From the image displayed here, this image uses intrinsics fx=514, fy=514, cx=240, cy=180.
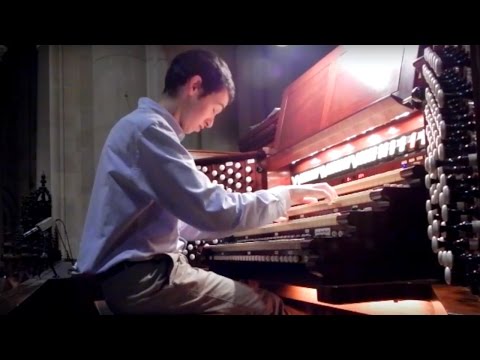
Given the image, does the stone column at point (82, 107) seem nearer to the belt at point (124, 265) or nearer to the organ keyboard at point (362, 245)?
the belt at point (124, 265)

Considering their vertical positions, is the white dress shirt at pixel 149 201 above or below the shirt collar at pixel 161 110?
below

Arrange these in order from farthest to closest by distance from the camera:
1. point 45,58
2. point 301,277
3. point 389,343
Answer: point 45,58 < point 389,343 < point 301,277

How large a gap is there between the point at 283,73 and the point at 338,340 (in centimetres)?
117

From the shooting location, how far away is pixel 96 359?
6.17ft

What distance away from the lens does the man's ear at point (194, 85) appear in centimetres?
161

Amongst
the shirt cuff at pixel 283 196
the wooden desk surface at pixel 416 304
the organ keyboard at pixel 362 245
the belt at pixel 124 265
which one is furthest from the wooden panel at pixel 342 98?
the belt at pixel 124 265

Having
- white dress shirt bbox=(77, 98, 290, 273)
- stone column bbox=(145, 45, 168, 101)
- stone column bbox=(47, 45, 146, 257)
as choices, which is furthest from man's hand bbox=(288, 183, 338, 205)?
stone column bbox=(47, 45, 146, 257)

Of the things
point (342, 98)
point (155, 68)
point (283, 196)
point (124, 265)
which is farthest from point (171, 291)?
point (342, 98)

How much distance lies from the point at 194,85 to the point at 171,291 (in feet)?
2.09

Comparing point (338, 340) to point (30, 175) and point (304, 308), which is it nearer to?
point (304, 308)

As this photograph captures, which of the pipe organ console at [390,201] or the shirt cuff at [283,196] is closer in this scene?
the pipe organ console at [390,201]

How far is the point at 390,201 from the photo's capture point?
1.39 metres

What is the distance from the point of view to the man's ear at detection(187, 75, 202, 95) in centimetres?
161
